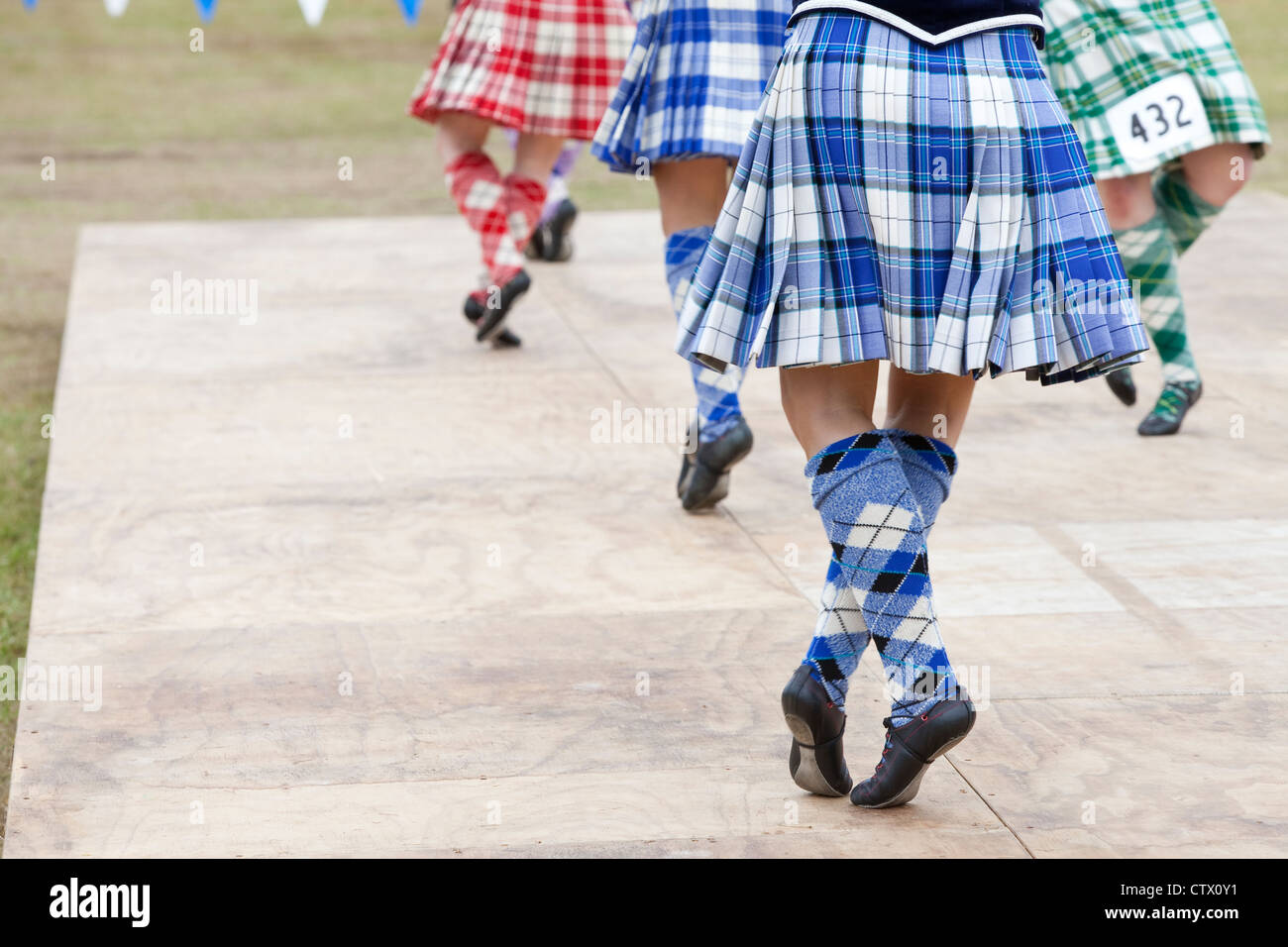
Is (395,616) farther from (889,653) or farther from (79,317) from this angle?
(79,317)

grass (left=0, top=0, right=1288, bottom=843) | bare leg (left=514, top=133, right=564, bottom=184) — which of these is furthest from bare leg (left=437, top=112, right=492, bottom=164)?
grass (left=0, top=0, right=1288, bottom=843)

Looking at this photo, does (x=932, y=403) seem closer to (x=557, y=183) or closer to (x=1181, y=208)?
(x=1181, y=208)

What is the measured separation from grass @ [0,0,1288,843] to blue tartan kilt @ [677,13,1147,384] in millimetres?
1501

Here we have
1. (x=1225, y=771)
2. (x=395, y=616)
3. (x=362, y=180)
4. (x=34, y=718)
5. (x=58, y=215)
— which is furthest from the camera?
(x=362, y=180)

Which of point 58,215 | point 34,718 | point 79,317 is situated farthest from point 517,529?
point 58,215

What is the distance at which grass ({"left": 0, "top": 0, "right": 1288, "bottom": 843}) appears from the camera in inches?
216

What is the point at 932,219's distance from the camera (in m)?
2.18

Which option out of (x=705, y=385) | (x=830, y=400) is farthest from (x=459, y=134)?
(x=830, y=400)

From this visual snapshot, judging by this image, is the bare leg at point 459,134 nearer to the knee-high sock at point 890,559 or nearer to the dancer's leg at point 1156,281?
the dancer's leg at point 1156,281

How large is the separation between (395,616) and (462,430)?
132 cm

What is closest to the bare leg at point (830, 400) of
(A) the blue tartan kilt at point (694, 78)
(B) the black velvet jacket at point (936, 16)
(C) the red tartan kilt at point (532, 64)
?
(B) the black velvet jacket at point (936, 16)

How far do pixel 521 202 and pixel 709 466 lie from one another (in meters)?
1.92

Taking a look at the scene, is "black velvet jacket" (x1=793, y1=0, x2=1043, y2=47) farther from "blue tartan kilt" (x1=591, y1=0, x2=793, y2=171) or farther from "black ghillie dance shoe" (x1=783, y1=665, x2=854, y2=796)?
"blue tartan kilt" (x1=591, y1=0, x2=793, y2=171)

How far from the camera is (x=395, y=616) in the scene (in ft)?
10.6
